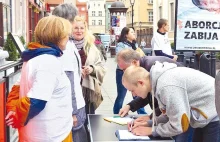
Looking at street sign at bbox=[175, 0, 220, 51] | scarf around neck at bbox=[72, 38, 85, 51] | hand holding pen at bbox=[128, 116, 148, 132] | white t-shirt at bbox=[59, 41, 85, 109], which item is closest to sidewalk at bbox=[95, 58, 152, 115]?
street sign at bbox=[175, 0, 220, 51]

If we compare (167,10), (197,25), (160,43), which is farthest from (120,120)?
(167,10)

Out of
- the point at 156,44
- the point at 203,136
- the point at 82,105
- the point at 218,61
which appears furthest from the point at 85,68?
the point at 218,61

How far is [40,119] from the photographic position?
297 cm

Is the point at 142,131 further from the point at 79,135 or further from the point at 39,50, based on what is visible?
the point at 39,50

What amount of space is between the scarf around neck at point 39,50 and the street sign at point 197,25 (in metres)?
2.98

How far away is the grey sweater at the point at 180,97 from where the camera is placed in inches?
A: 118

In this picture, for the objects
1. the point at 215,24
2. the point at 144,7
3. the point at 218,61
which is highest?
the point at 144,7

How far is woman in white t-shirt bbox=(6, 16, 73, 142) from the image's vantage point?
287 cm

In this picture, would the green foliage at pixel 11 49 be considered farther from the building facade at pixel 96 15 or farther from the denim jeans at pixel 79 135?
the building facade at pixel 96 15

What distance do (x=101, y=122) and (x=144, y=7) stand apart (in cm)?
6438

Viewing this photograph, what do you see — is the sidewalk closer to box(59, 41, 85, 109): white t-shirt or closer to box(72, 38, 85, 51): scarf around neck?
box(72, 38, 85, 51): scarf around neck

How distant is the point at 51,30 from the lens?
303cm

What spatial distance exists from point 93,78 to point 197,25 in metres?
1.60

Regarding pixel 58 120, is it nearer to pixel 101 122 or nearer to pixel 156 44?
pixel 101 122
